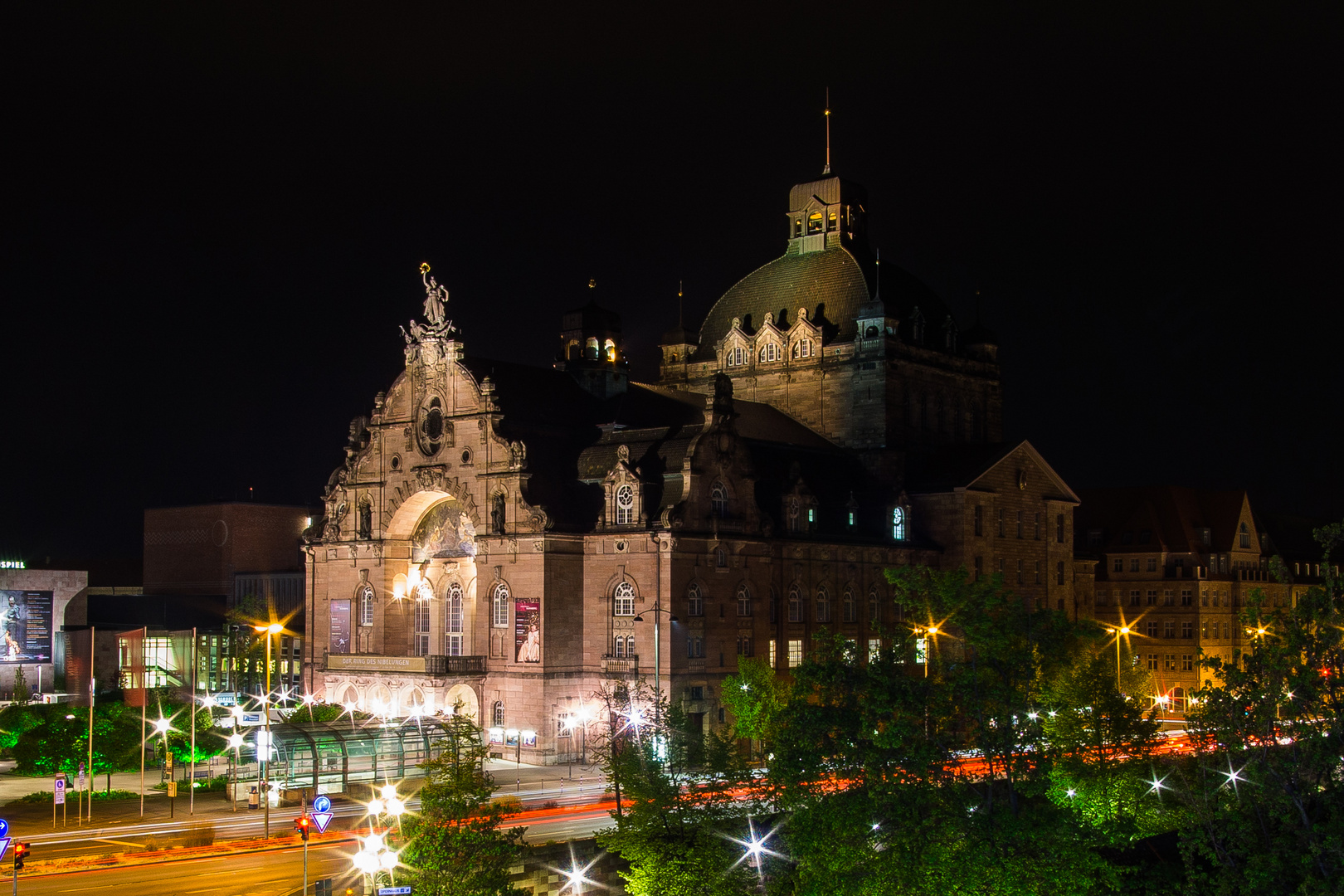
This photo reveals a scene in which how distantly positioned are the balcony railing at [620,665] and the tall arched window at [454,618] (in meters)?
13.1

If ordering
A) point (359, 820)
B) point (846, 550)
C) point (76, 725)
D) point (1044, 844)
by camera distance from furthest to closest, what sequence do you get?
point (846, 550)
point (76, 725)
point (359, 820)
point (1044, 844)

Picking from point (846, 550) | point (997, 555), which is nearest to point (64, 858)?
point (846, 550)

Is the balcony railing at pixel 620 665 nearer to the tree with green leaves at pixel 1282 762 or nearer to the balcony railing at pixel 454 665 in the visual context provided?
the balcony railing at pixel 454 665

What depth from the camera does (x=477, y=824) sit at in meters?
53.6

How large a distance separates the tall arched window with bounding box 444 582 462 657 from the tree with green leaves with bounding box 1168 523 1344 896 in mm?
67673

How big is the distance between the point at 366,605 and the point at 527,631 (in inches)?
652

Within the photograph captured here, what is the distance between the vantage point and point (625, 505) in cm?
10212

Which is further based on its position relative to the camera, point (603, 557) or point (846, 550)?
point (846, 550)

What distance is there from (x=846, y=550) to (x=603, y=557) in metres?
17.9

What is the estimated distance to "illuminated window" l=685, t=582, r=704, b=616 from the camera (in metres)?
101

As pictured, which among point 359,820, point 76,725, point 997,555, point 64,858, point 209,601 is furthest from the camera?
point 209,601

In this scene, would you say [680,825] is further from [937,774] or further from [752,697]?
[752,697]

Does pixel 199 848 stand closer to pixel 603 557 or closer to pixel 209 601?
pixel 603 557

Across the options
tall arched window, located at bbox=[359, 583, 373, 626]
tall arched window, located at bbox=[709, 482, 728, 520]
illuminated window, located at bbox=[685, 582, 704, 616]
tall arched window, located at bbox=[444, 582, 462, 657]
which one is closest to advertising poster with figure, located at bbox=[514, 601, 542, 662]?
tall arched window, located at bbox=[444, 582, 462, 657]
